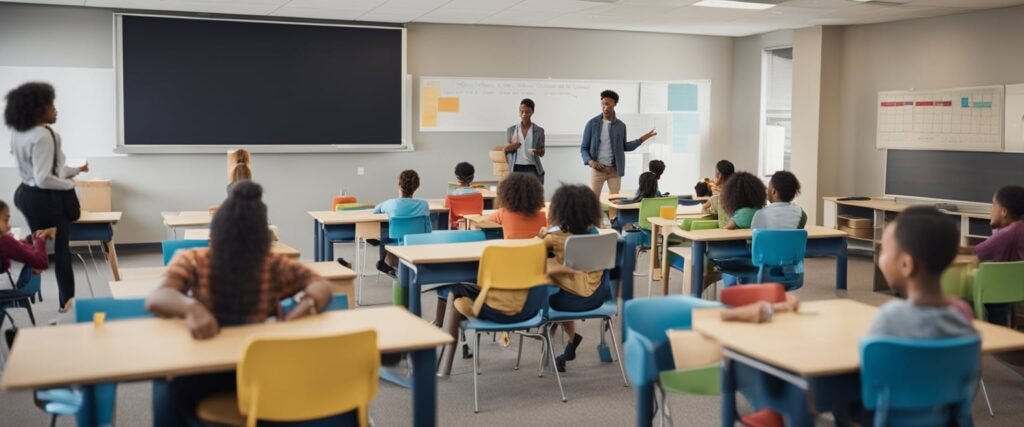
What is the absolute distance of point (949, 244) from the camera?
274 cm

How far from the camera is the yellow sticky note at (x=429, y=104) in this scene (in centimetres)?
1120

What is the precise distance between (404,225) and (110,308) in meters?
3.75

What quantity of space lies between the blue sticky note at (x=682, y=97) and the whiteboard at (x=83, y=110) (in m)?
6.81

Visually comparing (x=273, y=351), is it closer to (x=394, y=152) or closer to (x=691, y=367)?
(x=691, y=367)

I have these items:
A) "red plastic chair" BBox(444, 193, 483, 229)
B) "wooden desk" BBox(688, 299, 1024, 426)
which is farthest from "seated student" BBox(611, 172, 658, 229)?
"wooden desk" BBox(688, 299, 1024, 426)

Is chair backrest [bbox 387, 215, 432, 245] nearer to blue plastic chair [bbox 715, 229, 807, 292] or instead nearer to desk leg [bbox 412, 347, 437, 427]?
blue plastic chair [bbox 715, 229, 807, 292]

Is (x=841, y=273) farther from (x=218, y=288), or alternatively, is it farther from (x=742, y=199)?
(x=218, y=288)

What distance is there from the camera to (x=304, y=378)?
280cm

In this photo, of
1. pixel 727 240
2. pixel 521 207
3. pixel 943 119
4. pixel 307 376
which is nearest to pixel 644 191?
pixel 727 240

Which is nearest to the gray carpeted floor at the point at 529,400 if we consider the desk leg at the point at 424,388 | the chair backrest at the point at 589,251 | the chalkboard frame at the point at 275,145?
the chair backrest at the point at 589,251

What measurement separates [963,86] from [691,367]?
7.16 m

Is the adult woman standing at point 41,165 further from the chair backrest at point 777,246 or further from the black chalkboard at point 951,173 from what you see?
the black chalkboard at point 951,173

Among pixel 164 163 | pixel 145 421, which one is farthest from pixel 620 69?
pixel 145 421

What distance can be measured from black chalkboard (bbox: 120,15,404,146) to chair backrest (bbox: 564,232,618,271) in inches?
246
